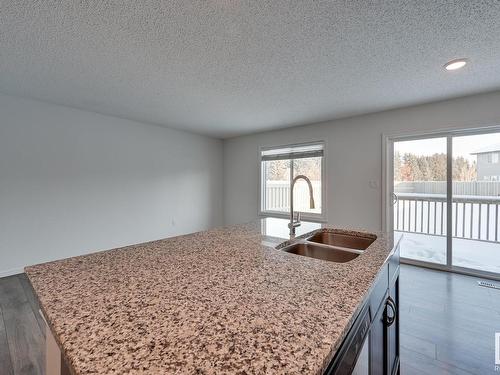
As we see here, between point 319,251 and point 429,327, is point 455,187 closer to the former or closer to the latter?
point 429,327

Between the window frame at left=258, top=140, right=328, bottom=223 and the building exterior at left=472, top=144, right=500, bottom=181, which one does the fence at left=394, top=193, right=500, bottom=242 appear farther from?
the window frame at left=258, top=140, right=328, bottom=223

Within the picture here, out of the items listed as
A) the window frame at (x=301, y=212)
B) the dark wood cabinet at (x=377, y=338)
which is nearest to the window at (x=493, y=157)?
the window frame at (x=301, y=212)

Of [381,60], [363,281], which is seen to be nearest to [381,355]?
[363,281]

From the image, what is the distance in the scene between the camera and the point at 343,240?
1.75 m

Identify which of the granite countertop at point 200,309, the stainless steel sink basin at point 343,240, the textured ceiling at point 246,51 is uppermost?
the textured ceiling at point 246,51

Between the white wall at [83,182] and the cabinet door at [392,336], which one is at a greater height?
the white wall at [83,182]

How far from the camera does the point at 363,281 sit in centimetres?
82

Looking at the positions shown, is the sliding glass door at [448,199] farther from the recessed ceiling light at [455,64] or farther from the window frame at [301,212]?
the recessed ceiling light at [455,64]

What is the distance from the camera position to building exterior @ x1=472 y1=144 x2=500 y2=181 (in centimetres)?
294

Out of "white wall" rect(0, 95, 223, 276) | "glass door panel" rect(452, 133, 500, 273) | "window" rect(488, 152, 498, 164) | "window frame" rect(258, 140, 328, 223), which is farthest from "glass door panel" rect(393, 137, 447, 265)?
"white wall" rect(0, 95, 223, 276)

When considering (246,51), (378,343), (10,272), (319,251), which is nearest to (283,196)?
(246,51)

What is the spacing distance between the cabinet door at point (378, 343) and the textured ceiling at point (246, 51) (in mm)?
1819

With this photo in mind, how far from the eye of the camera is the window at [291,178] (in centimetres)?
432

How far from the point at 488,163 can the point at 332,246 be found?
3064mm
